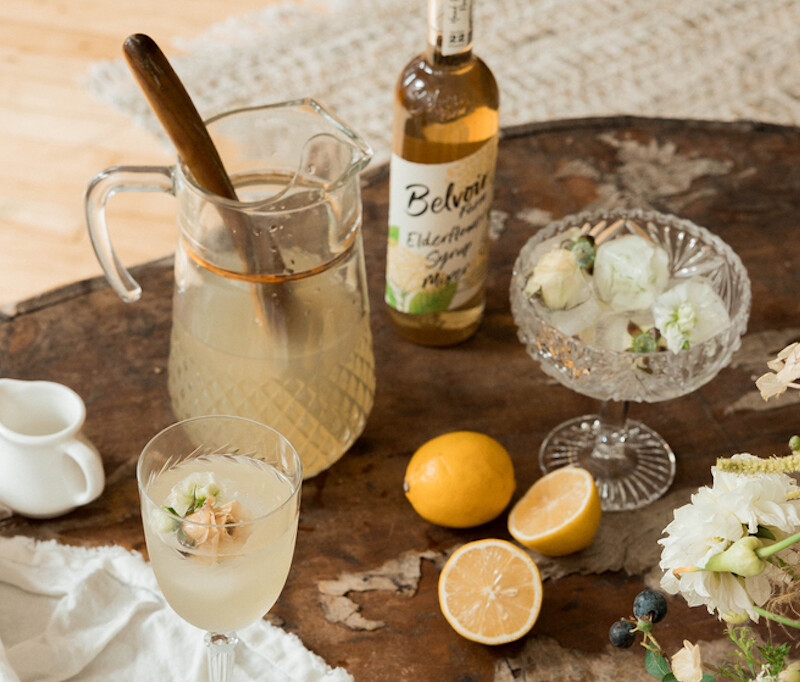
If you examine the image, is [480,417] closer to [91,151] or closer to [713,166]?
[713,166]

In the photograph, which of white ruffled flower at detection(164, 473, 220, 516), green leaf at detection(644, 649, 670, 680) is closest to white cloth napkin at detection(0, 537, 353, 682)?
white ruffled flower at detection(164, 473, 220, 516)

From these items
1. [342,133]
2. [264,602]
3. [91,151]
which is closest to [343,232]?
[342,133]

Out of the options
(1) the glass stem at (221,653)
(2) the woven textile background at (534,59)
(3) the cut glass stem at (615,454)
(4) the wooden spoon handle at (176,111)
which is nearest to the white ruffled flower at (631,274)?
(3) the cut glass stem at (615,454)

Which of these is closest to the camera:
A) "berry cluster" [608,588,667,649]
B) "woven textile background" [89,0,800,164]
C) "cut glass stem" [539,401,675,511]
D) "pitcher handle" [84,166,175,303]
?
"berry cluster" [608,588,667,649]

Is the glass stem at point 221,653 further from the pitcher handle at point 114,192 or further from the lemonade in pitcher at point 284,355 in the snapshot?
the pitcher handle at point 114,192

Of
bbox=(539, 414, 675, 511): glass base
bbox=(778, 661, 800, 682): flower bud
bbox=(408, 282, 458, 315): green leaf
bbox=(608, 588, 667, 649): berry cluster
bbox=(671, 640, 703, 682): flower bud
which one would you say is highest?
bbox=(778, 661, 800, 682): flower bud

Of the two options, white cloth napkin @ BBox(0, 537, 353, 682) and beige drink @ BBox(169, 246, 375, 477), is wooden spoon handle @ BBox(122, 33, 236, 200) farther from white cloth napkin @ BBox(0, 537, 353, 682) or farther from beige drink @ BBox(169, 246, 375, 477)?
white cloth napkin @ BBox(0, 537, 353, 682)
